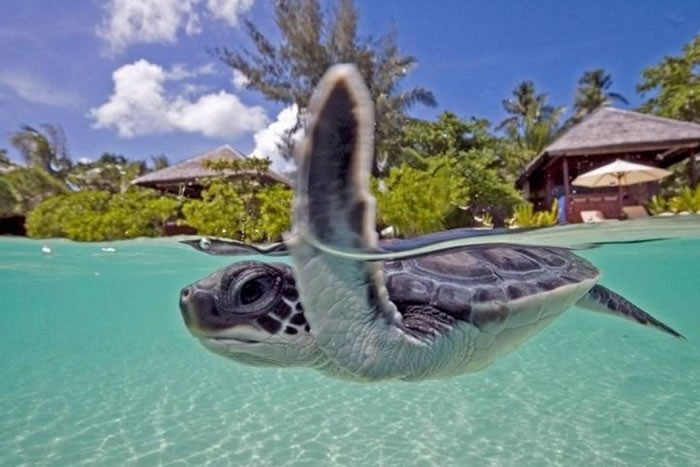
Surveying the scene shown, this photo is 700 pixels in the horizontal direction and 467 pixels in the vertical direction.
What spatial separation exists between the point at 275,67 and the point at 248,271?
18660mm

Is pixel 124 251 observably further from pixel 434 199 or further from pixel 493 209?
pixel 493 209

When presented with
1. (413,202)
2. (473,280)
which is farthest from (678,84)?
(473,280)

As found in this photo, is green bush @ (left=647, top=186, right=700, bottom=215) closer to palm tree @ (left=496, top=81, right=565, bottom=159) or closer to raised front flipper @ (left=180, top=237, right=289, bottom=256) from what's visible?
raised front flipper @ (left=180, top=237, right=289, bottom=256)

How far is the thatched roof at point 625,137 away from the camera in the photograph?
39.0 feet

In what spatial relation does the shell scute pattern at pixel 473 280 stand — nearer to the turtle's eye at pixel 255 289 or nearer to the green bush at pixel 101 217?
the turtle's eye at pixel 255 289

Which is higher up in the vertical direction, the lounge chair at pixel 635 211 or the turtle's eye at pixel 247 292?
the lounge chair at pixel 635 211

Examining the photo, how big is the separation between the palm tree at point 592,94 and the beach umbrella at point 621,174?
19.7 metres

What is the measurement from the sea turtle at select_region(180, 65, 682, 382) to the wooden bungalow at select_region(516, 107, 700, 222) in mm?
10467

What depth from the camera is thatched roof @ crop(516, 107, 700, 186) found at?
11898 mm

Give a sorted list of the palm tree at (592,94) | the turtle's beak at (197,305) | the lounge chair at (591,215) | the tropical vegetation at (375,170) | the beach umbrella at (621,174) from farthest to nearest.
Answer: the palm tree at (592,94)
the lounge chair at (591,215)
the beach umbrella at (621,174)
the tropical vegetation at (375,170)
the turtle's beak at (197,305)

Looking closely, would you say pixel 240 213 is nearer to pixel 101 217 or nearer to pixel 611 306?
pixel 101 217

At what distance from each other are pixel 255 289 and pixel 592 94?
34731mm

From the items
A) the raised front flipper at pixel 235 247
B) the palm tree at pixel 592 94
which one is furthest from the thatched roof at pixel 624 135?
the palm tree at pixel 592 94

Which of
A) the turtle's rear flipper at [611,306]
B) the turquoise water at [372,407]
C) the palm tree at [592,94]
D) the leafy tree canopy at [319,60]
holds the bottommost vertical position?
the turquoise water at [372,407]
